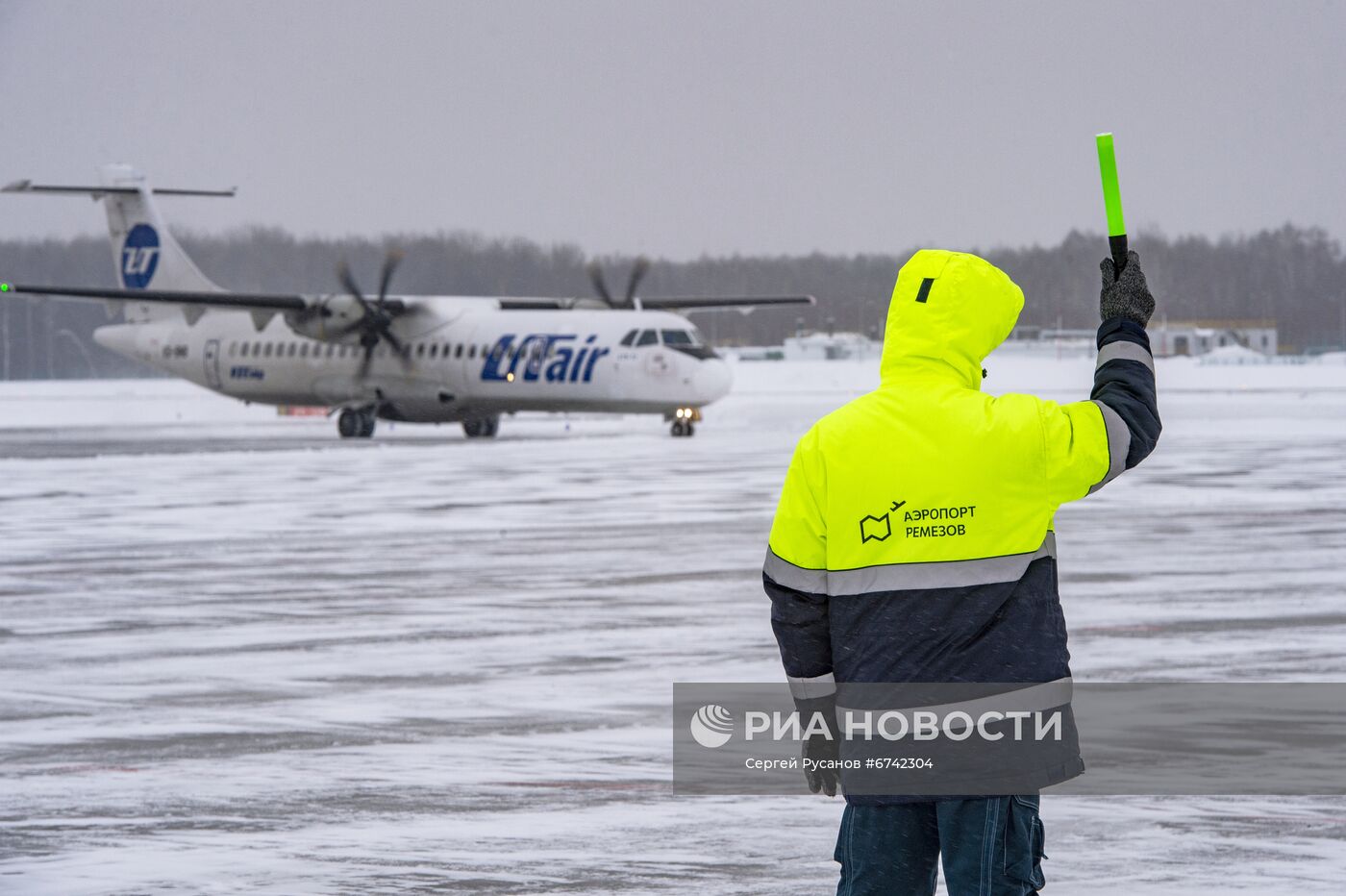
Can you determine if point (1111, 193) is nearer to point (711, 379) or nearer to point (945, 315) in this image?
point (945, 315)

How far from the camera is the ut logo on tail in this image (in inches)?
1639

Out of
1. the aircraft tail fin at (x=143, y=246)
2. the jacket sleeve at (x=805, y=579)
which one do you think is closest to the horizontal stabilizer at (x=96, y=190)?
the aircraft tail fin at (x=143, y=246)

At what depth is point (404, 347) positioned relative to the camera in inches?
1399

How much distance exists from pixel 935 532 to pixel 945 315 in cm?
41

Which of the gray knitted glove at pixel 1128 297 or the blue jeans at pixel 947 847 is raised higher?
the gray knitted glove at pixel 1128 297

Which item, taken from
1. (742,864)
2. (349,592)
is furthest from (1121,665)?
(349,592)

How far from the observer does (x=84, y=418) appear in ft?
167

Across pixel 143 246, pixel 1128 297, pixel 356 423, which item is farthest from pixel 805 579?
pixel 143 246

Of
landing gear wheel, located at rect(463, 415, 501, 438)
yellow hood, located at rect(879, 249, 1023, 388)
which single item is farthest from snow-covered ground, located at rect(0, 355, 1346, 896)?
landing gear wheel, located at rect(463, 415, 501, 438)

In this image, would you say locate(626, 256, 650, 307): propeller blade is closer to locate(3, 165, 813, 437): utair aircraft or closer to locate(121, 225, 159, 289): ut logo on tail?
locate(3, 165, 813, 437): utair aircraft

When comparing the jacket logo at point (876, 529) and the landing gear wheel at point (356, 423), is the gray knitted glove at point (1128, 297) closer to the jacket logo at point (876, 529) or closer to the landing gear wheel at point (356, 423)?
the jacket logo at point (876, 529)

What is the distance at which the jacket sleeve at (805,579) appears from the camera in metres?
3.48

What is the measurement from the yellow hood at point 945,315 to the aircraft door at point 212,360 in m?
36.5

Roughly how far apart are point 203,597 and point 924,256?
32.4 ft
